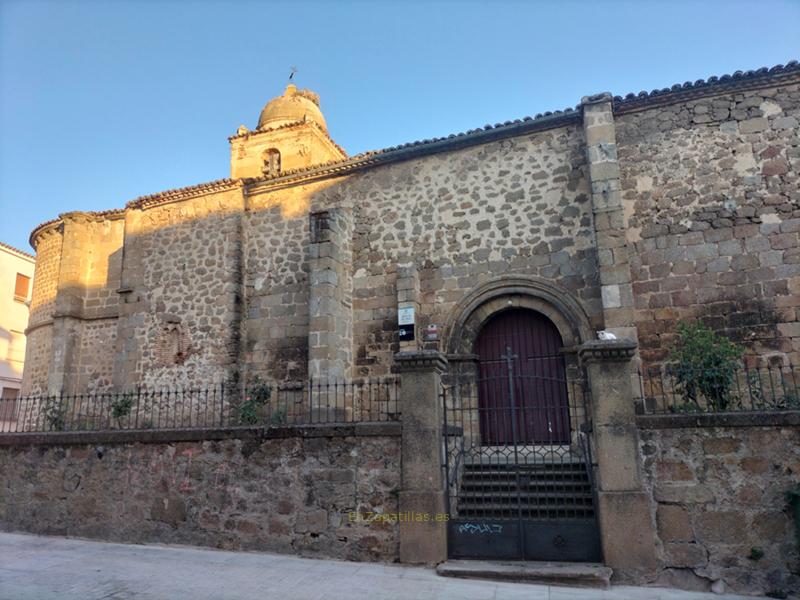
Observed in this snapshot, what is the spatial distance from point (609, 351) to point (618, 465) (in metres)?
1.22

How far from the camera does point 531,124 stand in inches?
436

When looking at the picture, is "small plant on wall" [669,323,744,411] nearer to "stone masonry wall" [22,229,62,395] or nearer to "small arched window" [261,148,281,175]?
"stone masonry wall" [22,229,62,395]

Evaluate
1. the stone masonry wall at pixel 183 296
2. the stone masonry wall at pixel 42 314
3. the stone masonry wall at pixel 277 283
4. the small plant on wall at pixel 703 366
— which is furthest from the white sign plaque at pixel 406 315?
the stone masonry wall at pixel 42 314

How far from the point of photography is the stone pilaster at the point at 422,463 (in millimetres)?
6387

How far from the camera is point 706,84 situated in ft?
32.6

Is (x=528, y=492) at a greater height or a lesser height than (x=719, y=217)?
lesser

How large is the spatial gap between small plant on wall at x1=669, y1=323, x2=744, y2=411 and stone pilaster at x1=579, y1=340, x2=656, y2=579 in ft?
3.63

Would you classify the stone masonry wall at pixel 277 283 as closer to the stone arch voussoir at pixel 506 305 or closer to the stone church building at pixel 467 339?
the stone church building at pixel 467 339

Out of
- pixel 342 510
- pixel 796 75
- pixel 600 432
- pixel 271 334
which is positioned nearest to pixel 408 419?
pixel 342 510

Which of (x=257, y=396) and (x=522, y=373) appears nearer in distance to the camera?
(x=522, y=373)

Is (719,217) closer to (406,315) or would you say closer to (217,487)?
(406,315)

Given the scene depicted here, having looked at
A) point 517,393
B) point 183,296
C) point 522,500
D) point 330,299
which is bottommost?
point 522,500

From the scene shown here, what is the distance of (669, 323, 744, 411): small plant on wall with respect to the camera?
7.09 metres

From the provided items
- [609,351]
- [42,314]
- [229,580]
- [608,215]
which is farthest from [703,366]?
[42,314]
